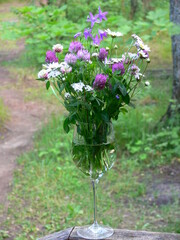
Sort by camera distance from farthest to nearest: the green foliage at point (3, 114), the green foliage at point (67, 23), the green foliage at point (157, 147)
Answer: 1. the green foliage at point (3, 114)
2. the green foliage at point (157, 147)
3. the green foliage at point (67, 23)

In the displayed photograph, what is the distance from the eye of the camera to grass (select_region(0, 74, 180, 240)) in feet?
12.2

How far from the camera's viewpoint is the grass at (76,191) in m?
3.72

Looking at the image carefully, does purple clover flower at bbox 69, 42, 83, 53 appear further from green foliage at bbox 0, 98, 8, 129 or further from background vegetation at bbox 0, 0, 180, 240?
green foliage at bbox 0, 98, 8, 129

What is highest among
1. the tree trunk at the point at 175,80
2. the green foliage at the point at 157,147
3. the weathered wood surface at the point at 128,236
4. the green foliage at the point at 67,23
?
the green foliage at the point at 67,23

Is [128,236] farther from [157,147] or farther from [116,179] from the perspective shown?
[157,147]

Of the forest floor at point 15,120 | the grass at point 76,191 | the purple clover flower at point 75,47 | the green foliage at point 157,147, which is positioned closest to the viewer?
the purple clover flower at point 75,47

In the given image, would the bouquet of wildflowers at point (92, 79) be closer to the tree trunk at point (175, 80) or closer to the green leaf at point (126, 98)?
the green leaf at point (126, 98)

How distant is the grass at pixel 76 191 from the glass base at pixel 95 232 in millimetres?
1583

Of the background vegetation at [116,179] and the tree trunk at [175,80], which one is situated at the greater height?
the tree trunk at [175,80]

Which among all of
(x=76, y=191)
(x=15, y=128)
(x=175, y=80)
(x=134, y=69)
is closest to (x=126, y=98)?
(x=134, y=69)

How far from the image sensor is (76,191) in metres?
4.23

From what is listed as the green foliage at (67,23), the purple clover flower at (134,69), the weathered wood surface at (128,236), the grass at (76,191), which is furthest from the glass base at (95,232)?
the grass at (76,191)

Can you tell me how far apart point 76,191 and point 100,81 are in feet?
8.72

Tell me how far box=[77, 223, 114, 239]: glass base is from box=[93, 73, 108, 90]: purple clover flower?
0.76m
